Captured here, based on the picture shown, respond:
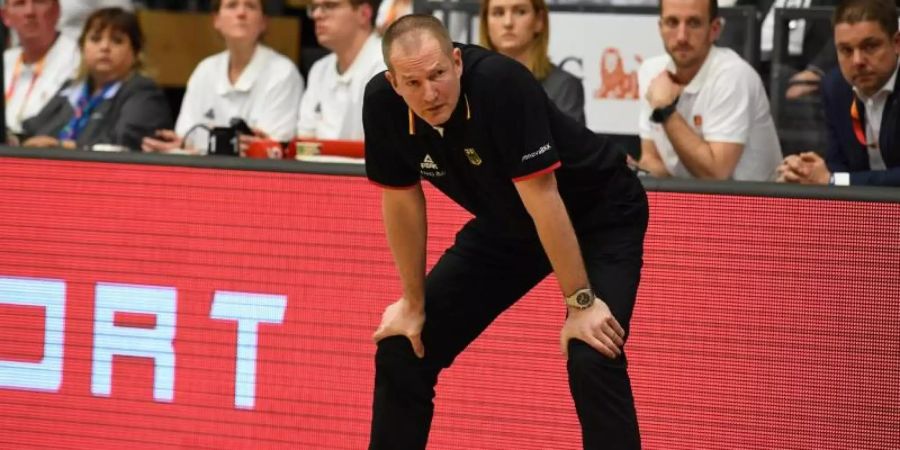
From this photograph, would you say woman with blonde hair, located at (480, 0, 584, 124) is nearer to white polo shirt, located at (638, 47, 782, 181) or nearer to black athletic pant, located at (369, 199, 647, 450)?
white polo shirt, located at (638, 47, 782, 181)

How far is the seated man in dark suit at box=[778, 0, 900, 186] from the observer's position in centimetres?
603

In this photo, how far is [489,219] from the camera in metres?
4.55

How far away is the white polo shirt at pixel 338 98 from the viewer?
7684mm

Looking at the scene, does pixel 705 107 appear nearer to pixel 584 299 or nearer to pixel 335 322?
pixel 335 322

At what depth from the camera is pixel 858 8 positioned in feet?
20.5

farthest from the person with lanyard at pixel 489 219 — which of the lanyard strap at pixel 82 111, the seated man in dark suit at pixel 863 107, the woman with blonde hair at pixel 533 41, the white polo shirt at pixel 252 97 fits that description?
the lanyard strap at pixel 82 111

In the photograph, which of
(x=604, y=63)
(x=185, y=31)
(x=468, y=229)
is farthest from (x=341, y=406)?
(x=185, y=31)

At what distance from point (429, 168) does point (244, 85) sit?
371 centimetres

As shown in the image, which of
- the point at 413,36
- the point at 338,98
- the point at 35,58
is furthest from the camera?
the point at 35,58

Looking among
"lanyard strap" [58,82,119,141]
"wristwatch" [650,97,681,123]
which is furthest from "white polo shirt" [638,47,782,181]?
"lanyard strap" [58,82,119,141]

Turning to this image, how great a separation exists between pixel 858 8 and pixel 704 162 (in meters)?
0.91

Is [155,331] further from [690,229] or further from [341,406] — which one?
[690,229]

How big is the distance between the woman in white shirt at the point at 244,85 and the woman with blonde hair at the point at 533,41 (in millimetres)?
1370

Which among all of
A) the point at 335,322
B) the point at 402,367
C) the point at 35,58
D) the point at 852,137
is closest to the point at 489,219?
the point at 402,367
